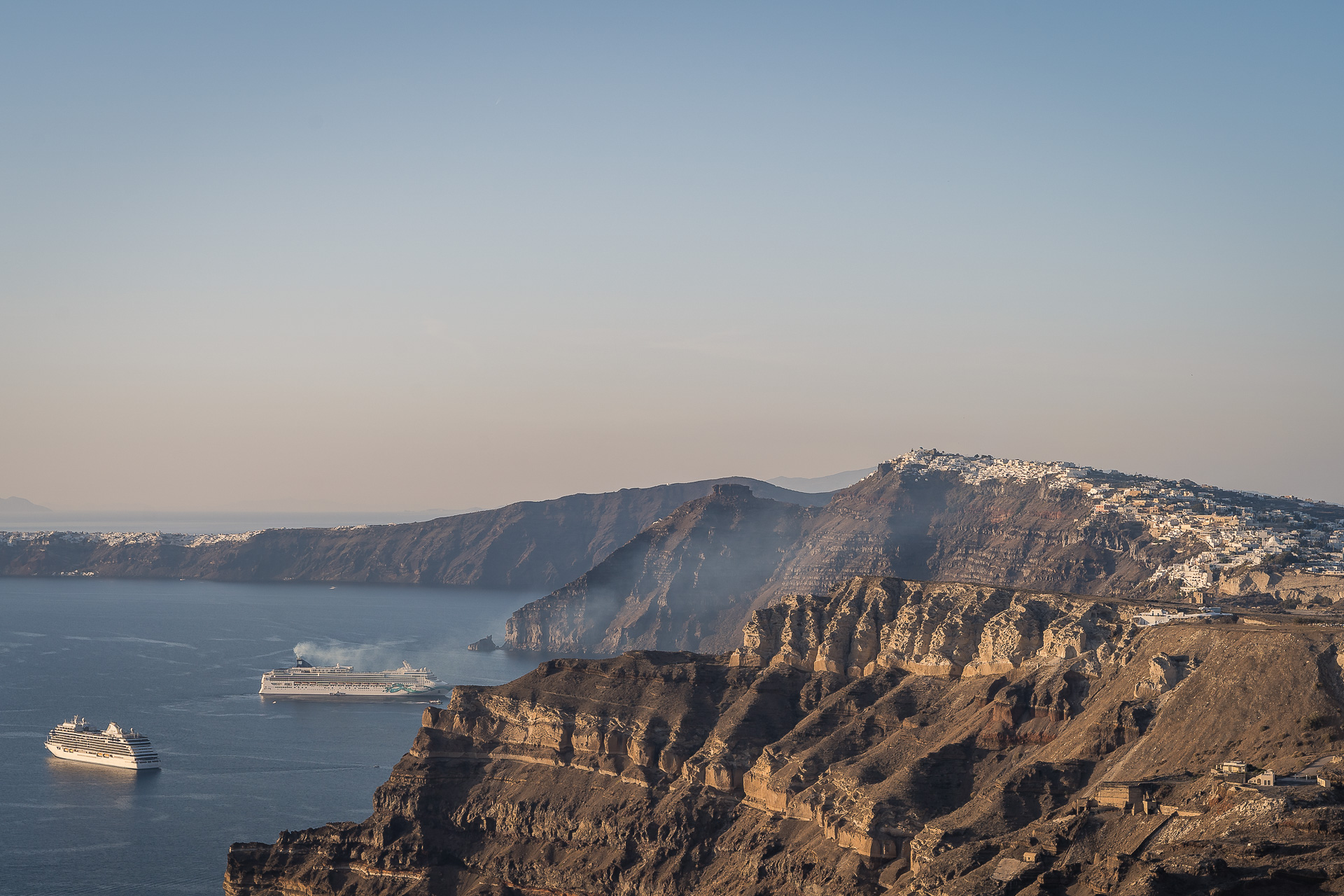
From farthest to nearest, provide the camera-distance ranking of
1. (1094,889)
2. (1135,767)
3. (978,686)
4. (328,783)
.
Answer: (328,783) < (978,686) < (1135,767) < (1094,889)

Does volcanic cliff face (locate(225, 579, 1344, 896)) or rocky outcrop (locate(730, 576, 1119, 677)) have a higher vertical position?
rocky outcrop (locate(730, 576, 1119, 677))

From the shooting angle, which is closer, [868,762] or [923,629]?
[868,762]

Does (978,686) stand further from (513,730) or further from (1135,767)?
(513,730)

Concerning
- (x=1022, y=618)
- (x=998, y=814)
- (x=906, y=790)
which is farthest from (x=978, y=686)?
(x=998, y=814)

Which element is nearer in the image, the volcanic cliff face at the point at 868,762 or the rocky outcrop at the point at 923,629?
the volcanic cliff face at the point at 868,762

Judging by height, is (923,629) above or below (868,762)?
above

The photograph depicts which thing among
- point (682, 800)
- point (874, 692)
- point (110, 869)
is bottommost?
point (110, 869)

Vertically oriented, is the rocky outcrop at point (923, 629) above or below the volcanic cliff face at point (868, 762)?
above

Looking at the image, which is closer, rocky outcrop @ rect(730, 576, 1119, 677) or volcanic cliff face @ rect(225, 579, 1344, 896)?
volcanic cliff face @ rect(225, 579, 1344, 896)
